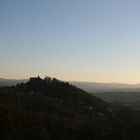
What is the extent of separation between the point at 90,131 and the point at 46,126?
174cm

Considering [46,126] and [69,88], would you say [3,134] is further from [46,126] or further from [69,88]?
[69,88]

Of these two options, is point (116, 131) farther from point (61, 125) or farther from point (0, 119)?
point (0, 119)

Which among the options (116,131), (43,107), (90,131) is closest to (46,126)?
(90,131)

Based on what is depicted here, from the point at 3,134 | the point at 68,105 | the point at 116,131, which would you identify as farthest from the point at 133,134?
the point at 68,105

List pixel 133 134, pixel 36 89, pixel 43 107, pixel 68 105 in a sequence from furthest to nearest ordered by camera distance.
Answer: pixel 36 89
pixel 68 105
pixel 43 107
pixel 133 134

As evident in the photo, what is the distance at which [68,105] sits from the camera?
4897cm

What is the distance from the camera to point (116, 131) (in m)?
15.6

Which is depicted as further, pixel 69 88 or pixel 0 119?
pixel 69 88

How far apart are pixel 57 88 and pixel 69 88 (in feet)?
9.46

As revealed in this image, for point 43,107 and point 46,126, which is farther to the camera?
point 43,107

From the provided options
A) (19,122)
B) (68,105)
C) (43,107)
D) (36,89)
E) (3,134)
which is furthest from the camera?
(36,89)

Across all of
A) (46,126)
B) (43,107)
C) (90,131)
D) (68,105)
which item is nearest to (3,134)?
(46,126)

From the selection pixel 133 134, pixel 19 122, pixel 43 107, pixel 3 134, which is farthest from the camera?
pixel 43 107

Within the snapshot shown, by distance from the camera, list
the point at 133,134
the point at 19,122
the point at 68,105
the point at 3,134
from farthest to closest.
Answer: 1. the point at 68,105
2. the point at 133,134
3. the point at 19,122
4. the point at 3,134
